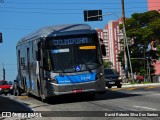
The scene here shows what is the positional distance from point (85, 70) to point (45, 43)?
6.92ft

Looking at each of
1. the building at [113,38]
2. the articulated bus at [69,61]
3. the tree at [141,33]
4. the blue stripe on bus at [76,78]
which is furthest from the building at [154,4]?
the blue stripe on bus at [76,78]

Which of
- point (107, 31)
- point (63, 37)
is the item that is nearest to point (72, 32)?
point (63, 37)

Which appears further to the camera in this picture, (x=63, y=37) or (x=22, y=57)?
(x=22, y=57)

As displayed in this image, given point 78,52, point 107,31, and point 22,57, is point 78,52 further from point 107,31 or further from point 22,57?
point 107,31

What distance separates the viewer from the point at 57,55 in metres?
20.4

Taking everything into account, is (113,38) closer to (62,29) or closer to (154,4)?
(154,4)

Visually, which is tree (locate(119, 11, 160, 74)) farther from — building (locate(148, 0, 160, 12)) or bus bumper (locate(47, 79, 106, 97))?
bus bumper (locate(47, 79, 106, 97))

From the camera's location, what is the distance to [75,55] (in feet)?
67.2

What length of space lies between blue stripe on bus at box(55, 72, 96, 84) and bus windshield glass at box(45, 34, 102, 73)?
26 centimetres

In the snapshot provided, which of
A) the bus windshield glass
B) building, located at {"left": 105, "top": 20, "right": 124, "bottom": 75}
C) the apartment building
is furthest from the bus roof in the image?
the apartment building

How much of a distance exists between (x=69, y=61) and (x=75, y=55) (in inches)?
15.1

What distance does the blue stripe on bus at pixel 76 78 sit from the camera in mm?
20156

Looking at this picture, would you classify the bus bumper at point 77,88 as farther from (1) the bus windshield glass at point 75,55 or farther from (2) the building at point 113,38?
(2) the building at point 113,38

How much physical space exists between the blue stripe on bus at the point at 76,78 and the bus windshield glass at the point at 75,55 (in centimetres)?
26
